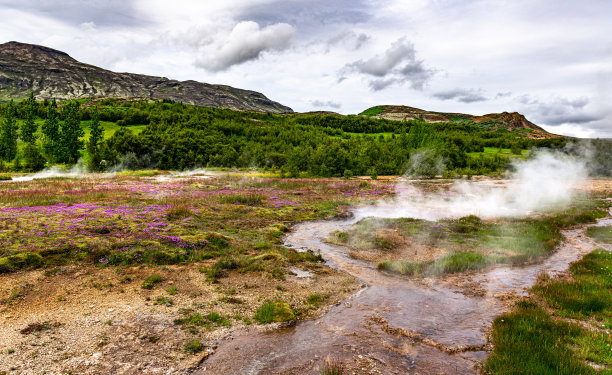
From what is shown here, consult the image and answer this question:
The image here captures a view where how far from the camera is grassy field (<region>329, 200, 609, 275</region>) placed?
16.2m

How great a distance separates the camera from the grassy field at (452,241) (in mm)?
16250

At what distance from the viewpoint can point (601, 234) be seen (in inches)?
890

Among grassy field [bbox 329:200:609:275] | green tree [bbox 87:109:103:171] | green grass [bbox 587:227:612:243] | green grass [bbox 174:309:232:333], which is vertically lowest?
green grass [bbox 174:309:232:333]

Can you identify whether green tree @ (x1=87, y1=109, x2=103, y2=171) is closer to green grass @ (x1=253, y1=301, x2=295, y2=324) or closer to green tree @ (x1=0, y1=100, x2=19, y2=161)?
green tree @ (x1=0, y1=100, x2=19, y2=161)

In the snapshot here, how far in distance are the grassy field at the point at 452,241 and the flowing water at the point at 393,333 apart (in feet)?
4.64

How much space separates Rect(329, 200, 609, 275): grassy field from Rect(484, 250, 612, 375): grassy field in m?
3.88

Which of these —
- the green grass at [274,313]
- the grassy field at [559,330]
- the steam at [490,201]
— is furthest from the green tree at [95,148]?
the grassy field at [559,330]

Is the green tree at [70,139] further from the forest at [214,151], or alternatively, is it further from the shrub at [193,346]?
the shrub at [193,346]

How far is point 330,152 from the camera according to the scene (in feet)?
261

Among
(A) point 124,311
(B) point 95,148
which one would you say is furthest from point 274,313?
(B) point 95,148

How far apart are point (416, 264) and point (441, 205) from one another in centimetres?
2374

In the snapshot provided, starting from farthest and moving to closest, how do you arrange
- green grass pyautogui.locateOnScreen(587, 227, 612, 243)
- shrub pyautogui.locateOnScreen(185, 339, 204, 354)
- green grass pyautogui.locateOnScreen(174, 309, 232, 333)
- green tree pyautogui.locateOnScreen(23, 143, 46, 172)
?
green tree pyautogui.locateOnScreen(23, 143, 46, 172) → green grass pyautogui.locateOnScreen(587, 227, 612, 243) → green grass pyautogui.locateOnScreen(174, 309, 232, 333) → shrub pyautogui.locateOnScreen(185, 339, 204, 354)

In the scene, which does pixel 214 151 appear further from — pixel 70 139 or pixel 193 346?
pixel 193 346

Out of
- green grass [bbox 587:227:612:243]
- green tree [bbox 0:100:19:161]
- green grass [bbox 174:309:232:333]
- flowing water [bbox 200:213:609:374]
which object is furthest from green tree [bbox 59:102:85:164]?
green grass [bbox 587:227:612:243]
